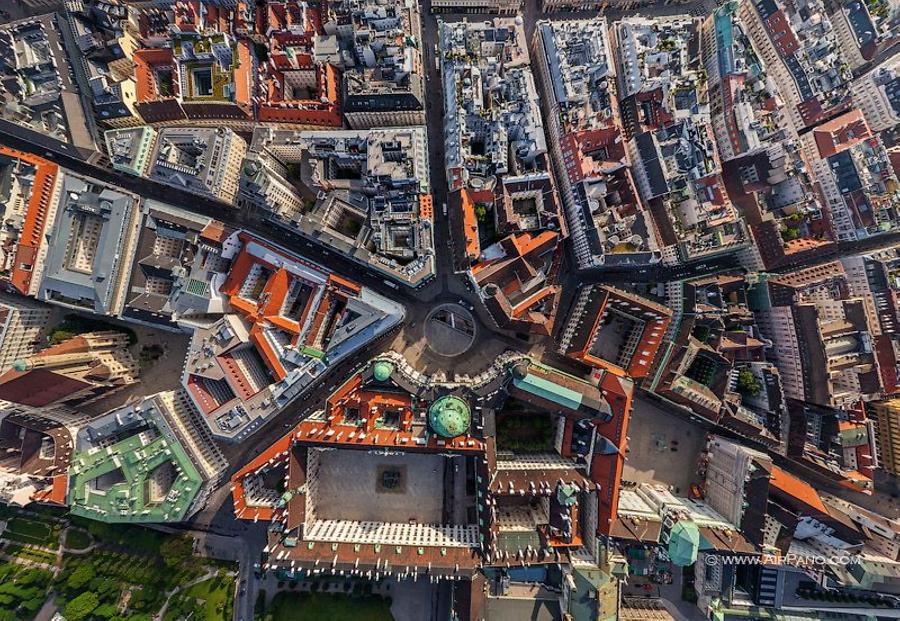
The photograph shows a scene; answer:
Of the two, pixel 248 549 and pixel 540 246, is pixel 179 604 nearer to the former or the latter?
pixel 248 549

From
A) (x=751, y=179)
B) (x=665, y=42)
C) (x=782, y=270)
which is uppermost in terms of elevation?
(x=665, y=42)

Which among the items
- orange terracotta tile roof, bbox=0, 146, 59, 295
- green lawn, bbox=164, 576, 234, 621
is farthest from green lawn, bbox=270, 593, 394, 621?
orange terracotta tile roof, bbox=0, 146, 59, 295

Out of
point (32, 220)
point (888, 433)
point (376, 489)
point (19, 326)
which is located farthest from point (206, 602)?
point (888, 433)

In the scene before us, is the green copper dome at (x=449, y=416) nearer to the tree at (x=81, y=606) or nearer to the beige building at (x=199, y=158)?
the beige building at (x=199, y=158)

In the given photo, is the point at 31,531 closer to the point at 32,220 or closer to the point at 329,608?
the point at 32,220

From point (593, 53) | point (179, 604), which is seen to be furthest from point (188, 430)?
point (593, 53)
